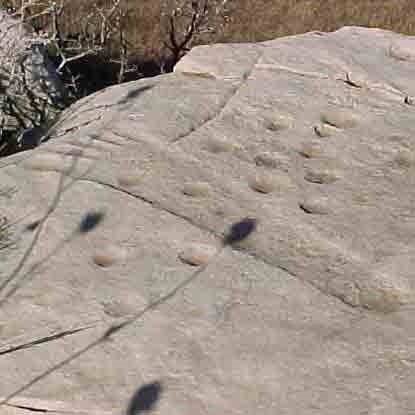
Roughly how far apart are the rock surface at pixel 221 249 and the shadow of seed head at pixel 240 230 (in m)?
0.03

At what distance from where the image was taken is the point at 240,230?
3.92m

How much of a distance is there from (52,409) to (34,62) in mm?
4228

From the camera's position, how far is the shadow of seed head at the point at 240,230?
384 centimetres

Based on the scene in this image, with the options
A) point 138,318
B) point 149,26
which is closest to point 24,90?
point 138,318

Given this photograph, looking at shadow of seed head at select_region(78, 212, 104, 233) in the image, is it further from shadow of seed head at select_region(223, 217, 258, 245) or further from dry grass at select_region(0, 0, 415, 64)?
dry grass at select_region(0, 0, 415, 64)

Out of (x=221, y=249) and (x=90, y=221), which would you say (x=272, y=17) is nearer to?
(x=90, y=221)

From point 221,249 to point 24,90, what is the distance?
128 inches

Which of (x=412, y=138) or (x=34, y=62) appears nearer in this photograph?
(x=412, y=138)

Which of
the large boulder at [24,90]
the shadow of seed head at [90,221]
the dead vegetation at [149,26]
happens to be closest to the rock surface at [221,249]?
the shadow of seed head at [90,221]

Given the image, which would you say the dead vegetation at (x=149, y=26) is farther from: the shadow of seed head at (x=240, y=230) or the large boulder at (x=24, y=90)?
the shadow of seed head at (x=240, y=230)

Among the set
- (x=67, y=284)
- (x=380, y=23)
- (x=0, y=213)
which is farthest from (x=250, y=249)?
(x=380, y=23)

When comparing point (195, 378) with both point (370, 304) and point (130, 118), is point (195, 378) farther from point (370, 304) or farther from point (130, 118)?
point (130, 118)

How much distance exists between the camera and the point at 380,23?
11.8 metres

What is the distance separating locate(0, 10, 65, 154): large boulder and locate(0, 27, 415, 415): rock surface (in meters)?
0.73
